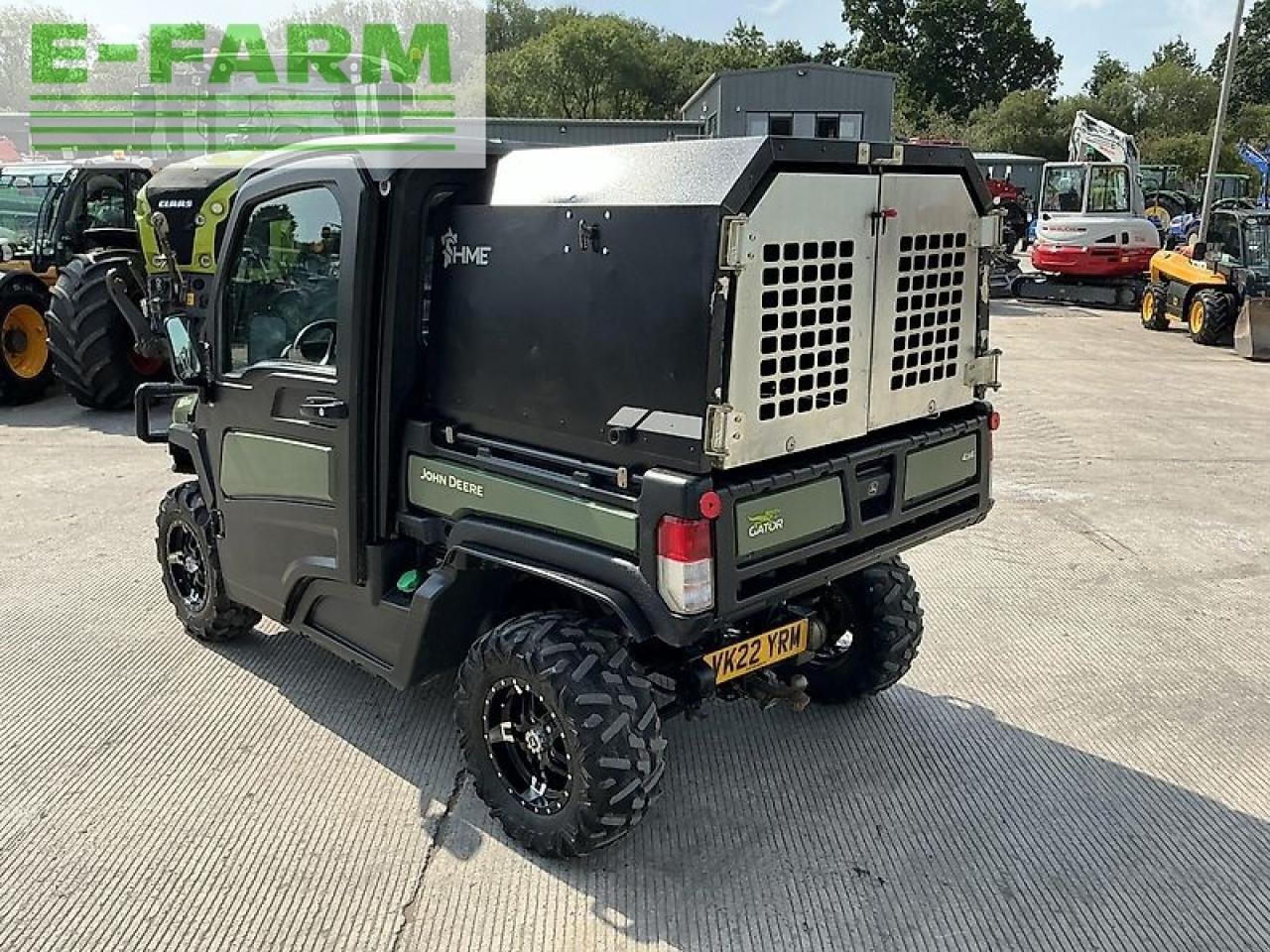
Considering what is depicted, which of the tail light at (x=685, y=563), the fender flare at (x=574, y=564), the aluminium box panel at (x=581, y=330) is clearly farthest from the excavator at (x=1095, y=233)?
the tail light at (x=685, y=563)

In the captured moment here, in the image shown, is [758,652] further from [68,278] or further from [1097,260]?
[1097,260]

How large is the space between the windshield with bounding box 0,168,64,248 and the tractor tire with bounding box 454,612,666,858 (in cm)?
874

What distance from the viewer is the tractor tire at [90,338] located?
8.39 meters

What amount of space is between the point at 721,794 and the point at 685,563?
45.3 inches

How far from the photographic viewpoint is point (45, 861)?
2975mm

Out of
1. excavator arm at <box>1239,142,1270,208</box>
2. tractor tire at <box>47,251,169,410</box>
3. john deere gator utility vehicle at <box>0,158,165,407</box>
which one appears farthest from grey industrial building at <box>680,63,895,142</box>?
tractor tire at <box>47,251,169,410</box>

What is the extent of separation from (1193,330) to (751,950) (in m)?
13.0

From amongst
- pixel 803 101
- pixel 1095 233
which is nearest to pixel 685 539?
pixel 1095 233

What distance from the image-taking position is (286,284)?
348 cm

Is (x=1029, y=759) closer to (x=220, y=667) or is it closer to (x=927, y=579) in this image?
(x=927, y=579)

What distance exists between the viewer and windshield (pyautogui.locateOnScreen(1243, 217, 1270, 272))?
12.9 meters

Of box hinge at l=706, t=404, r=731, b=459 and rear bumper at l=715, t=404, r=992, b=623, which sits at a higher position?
box hinge at l=706, t=404, r=731, b=459

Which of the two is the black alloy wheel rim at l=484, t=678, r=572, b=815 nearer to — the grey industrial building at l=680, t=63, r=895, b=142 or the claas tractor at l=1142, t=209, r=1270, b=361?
the claas tractor at l=1142, t=209, r=1270, b=361

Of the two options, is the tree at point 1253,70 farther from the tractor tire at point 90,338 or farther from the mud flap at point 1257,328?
the tractor tire at point 90,338
